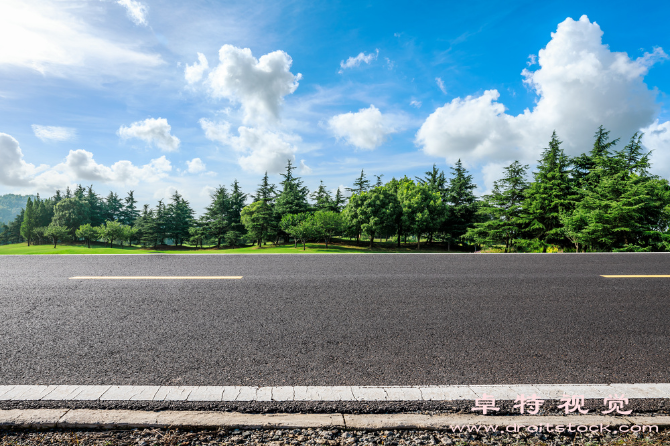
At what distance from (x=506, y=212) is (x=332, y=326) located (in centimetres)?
4030

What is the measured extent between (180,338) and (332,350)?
1611 mm

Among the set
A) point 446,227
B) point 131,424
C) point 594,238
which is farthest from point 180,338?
point 446,227

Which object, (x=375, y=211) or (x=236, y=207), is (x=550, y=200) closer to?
(x=375, y=211)

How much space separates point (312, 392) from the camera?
2.40 metres

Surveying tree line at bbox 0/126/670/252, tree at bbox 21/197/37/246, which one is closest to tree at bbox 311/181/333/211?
tree line at bbox 0/126/670/252

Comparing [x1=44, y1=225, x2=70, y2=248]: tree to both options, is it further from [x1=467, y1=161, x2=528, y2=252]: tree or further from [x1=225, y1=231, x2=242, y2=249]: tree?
[x1=467, y1=161, x2=528, y2=252]: tree

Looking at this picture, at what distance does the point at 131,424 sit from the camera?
6.88 feet

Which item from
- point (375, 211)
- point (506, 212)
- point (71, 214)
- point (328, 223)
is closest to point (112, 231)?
point (71, 214)

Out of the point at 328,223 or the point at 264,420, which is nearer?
the point at 264,420

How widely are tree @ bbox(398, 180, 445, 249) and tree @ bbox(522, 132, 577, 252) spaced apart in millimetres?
10432

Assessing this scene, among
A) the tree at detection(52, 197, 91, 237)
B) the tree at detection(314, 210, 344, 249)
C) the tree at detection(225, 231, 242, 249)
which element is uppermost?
the tree at detection(52, 197, 91, 237)

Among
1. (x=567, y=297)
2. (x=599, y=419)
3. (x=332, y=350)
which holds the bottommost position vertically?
(x=599, y=419)

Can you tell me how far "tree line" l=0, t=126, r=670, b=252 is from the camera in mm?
24594

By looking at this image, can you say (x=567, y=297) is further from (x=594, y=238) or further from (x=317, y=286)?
(x=594, y=238)
